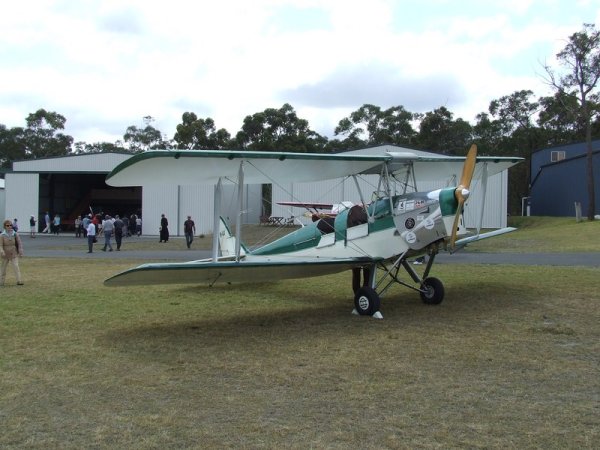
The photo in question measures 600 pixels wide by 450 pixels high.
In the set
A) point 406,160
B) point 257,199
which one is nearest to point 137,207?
point 257,199

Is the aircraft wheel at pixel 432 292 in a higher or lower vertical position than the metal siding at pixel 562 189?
lower

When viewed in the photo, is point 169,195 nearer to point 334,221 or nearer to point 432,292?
point 334,221

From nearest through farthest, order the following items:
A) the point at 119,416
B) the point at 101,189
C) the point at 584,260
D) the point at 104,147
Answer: the point at 119,416 → the point at 584,260 → the point at 101,189 → the point at 104,147

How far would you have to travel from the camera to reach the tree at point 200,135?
206ft

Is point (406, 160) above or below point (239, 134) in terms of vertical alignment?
below

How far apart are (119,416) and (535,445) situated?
326cm

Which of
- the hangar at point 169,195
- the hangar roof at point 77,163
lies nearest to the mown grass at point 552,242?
the hangar at point 169,195

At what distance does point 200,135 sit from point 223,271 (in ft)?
189

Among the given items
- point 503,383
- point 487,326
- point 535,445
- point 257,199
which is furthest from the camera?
point 257,199

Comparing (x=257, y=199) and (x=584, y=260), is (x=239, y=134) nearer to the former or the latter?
(x=257, y=199)

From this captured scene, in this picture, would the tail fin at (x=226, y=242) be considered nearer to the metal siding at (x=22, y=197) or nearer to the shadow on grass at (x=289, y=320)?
the shadow on grass at (x=289, y=320)

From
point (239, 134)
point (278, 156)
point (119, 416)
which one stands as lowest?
point (119, 416)

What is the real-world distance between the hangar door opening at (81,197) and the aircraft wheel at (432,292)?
4604 centimetres

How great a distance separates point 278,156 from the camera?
775 centimetres
